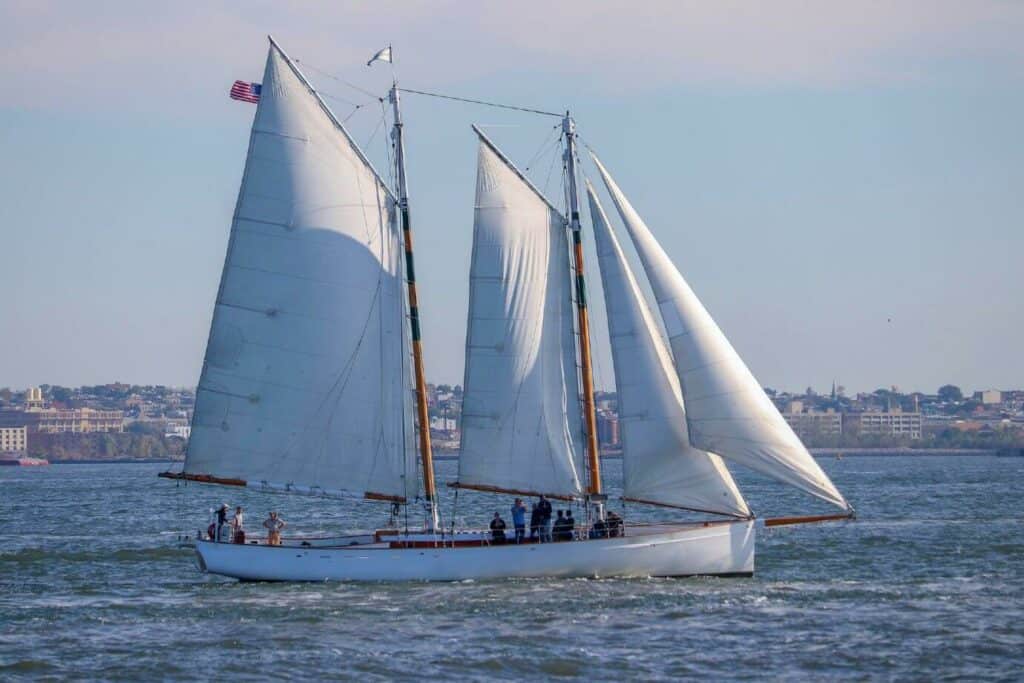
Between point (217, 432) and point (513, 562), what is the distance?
28.9 feet

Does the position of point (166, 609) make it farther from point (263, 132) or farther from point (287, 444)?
point (263, 132)

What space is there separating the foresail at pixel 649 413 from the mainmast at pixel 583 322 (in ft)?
4.04

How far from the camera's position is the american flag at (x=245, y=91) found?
4869cm

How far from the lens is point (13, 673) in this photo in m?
35.5

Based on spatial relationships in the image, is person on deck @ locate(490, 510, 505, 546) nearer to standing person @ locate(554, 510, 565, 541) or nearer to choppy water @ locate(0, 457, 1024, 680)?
standing person @ locate(554, 510, 565, 541)

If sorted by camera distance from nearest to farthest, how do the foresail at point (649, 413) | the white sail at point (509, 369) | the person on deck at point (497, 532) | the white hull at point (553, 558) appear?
the white hull at point (553, 558) < the person on deck at point (497, 532) < the foresail at point (649, 413) < the white sail at point (509, 369)

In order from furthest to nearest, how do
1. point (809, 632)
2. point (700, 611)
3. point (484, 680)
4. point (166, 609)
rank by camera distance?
point (166, 609) < point (700, 611) < point (809, 632) < point (484, 680)

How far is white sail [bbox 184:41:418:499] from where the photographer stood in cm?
4791

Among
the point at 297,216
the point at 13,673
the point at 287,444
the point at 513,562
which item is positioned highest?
the point at 297,216

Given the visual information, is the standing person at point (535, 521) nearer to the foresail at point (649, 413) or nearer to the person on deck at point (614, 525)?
the person on deck at point (614, 525)

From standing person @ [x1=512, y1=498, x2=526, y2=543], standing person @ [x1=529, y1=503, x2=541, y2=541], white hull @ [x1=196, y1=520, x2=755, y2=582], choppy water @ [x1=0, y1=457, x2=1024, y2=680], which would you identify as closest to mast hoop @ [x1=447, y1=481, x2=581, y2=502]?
standing person @ [x1=512, y1=498, x2=526, y2=543]

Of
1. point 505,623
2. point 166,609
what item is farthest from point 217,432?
point 505,623

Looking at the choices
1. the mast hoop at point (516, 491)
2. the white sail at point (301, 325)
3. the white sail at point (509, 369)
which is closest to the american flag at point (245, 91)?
the white sail at point (301, 325)

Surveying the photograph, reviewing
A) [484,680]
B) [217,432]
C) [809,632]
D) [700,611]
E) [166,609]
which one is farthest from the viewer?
[217,432]
